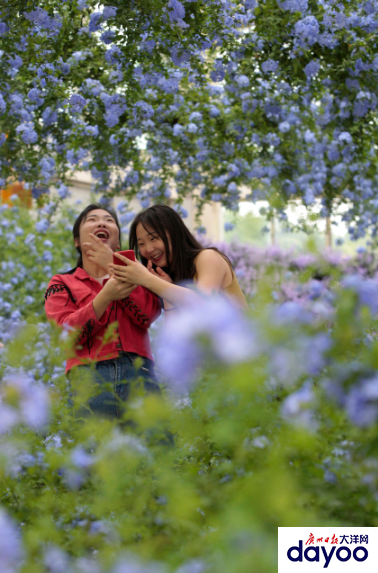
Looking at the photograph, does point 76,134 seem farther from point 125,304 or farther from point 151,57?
point 125,304

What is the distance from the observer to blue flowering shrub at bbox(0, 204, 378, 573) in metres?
0.63

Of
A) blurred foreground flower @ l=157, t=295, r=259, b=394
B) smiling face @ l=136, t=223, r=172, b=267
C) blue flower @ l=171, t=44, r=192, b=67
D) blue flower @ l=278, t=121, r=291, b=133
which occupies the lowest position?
blurred foreground flower @ l=157, t=295, r=259, b=394

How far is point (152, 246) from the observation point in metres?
1.71

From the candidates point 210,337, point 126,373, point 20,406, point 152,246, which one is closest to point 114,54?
point 152,246

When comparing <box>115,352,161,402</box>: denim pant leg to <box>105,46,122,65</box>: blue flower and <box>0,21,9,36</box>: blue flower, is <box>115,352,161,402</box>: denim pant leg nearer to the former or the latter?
<box>0,21,9,36</box>: blue flower

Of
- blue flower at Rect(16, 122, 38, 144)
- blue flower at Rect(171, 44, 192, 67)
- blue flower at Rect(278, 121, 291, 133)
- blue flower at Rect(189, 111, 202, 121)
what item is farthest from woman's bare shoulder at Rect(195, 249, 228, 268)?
blue flower at Rect(278, 121, 291, 133)

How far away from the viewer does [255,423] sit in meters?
0.73

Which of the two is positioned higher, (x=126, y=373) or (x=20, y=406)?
(x=126, y=373)

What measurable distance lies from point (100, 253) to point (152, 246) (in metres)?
0.20

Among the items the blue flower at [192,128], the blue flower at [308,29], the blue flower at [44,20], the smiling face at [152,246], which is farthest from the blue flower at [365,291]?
the blue flower at [192,128]

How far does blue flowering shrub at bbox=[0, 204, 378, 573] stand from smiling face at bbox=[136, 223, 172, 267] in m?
0.81

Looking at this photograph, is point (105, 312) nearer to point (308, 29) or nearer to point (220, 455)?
point (220, 455)

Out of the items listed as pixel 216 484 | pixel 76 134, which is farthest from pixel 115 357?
pixel 76 134

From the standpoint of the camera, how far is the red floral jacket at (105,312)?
156 cm
